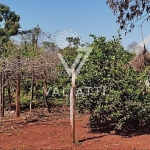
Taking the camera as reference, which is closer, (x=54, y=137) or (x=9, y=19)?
(x=54, y=137)

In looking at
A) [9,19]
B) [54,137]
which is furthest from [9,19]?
[54,137]

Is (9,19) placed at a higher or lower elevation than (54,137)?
higher

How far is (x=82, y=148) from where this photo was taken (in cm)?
688

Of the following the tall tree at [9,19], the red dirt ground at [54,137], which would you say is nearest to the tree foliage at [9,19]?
the tall tree at [9,19]

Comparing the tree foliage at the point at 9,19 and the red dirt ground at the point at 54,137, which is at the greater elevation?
the tree foliage at the point at 9,19

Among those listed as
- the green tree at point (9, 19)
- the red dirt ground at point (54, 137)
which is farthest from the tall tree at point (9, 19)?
the red dirt ground at point (54, 137)

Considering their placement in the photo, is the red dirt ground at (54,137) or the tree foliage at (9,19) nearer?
the red dirt ground at (54,137)

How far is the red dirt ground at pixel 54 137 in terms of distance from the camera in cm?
710

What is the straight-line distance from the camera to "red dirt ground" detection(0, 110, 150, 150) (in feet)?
23.3

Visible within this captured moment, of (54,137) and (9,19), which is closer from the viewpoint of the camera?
(54,137)

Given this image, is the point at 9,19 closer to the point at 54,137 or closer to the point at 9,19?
the point at 9,19

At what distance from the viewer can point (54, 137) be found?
319 inches

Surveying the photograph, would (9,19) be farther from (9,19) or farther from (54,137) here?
(54,137)

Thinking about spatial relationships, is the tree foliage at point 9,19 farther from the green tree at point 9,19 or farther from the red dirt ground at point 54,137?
the red dirt ground at point 54,137
